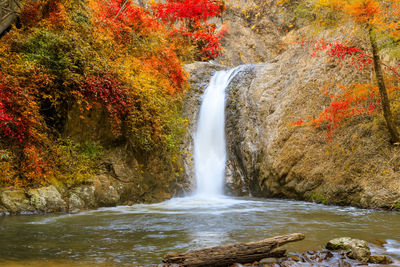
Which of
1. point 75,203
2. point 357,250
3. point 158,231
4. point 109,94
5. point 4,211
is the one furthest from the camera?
point 109,94

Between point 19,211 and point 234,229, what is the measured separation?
4437 millimetres

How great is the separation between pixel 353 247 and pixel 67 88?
6857mm

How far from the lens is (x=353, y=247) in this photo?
11.7 ft

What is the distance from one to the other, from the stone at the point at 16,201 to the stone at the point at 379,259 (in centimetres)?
622

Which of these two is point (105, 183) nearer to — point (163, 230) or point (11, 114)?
point (11, 114)

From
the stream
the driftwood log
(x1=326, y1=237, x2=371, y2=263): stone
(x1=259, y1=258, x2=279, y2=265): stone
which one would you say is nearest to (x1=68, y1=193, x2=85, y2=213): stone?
the stream

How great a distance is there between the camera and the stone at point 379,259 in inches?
132

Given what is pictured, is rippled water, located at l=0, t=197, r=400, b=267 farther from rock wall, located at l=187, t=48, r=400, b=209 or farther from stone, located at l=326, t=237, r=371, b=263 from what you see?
rock wall, located at l=187, t=48, r=400, b=209

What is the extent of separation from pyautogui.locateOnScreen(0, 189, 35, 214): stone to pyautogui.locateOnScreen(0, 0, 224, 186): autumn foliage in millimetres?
195

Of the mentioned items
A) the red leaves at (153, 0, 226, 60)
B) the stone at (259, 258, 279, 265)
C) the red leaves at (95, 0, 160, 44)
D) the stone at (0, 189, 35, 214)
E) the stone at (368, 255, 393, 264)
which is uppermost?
the red leaves at (153, 0, 226, 60)

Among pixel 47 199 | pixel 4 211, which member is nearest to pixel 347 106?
pixel 47 199

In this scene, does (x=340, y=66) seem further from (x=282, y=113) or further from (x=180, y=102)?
(x=180, y=102)

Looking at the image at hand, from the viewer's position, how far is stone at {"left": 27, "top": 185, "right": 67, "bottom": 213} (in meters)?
6.36

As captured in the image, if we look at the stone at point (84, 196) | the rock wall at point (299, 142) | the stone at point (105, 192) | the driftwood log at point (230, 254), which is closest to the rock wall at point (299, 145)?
the rock wall at point (299, 142)
